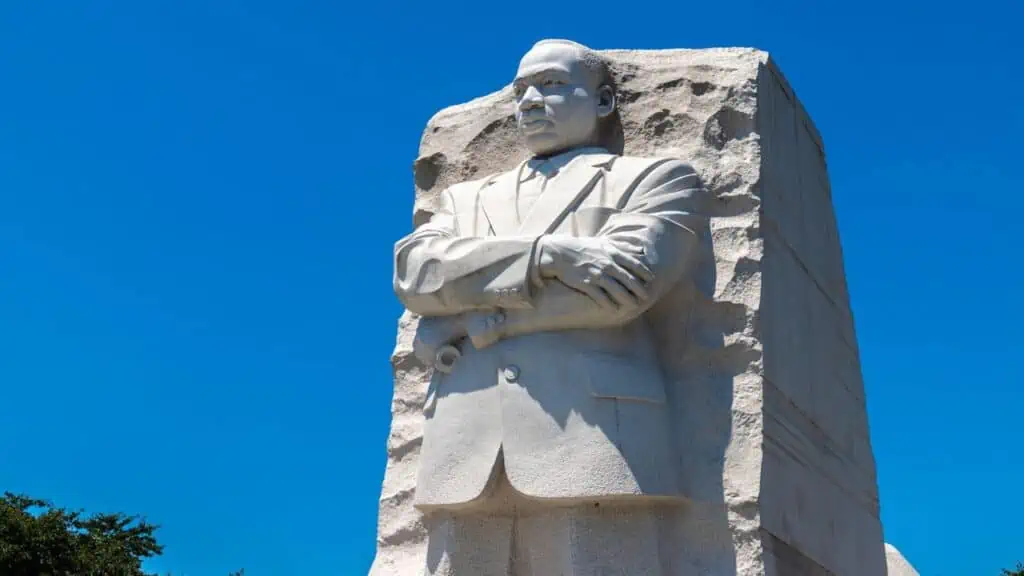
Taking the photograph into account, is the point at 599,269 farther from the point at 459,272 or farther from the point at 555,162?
the point at 555,162

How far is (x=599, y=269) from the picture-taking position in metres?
5.31

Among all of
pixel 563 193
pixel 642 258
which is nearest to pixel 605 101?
pixel 563 193

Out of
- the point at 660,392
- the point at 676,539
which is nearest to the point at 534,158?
the point at 660,392

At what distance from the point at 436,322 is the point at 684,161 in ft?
4.12

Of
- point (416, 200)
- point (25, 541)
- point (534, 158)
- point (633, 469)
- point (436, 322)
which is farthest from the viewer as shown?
point (25, 541)

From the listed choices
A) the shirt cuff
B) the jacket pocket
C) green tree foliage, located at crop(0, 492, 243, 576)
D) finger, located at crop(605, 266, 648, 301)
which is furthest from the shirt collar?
green tree foliage, located at crop(0, 492, 243, 576)

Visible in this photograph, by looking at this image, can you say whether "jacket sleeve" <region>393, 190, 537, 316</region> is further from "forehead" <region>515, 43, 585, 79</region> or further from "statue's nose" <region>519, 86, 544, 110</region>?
"forehead" <region>515, 43, 585, 79</region>

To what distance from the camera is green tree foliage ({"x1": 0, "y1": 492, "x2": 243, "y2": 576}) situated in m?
17.9

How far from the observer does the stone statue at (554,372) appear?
522cm

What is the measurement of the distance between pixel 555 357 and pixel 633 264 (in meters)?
0.46

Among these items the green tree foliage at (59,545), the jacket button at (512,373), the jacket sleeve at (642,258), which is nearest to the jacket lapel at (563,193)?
the jacket sleeve at (642,258)

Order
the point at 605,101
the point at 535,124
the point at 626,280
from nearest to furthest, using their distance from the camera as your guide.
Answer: the point at 626,280 < the point at 535,124 < the point at 605,101

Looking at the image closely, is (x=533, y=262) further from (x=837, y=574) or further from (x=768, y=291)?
(x=837, y=574)

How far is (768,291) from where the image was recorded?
581 centimetres
